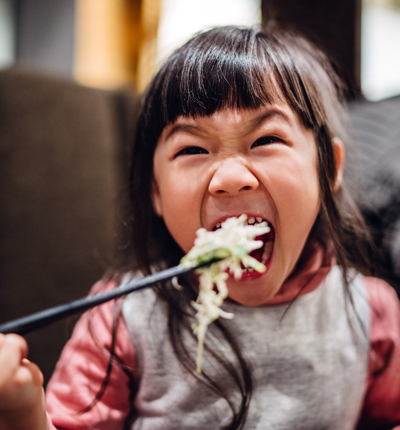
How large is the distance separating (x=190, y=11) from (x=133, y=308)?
1.51 meters

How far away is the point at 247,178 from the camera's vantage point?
1.83 feet

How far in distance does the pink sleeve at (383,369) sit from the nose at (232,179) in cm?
38

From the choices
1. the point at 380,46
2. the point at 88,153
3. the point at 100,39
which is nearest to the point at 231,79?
the point at 88,153

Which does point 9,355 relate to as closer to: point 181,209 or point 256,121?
point 181,209

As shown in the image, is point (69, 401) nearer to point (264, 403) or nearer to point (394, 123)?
point (264, 403)

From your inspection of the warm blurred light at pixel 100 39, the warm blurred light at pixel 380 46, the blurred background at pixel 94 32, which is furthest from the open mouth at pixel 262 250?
the warm blurred light at pixel 100 39

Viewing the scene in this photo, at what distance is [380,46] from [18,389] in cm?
139

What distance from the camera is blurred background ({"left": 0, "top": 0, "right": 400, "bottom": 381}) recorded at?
0.94m

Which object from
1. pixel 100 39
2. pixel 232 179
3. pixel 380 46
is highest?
pixel 100 39

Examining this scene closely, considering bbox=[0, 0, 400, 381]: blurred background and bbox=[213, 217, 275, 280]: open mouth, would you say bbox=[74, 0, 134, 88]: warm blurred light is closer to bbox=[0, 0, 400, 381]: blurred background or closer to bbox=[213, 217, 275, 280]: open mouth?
bbox=[0, 0, 400, 381]: blurred background

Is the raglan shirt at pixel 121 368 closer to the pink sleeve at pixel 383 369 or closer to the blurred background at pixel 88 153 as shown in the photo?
the pink sleeve at pixel 383 369

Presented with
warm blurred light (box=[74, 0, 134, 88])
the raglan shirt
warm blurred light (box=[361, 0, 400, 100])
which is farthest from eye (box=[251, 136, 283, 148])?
warm blurred light (box=[74, 0, 134, 88])

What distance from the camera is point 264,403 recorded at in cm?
68

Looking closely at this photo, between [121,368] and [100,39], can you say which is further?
[100,39]
